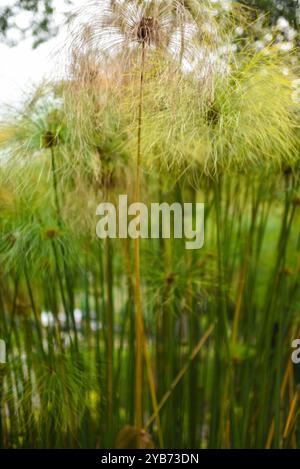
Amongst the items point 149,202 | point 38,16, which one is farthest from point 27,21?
point 149,202

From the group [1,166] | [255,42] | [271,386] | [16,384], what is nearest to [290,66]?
[255,42]

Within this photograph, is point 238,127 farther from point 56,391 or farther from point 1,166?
point 56,391

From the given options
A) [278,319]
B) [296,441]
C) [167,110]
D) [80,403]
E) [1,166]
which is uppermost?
[167,110]

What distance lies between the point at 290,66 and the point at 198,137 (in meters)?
0.28

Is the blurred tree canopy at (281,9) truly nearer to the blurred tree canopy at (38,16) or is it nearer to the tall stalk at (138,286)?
the blurred tree canopy at (38,16)

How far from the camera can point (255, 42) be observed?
1518 millimetres

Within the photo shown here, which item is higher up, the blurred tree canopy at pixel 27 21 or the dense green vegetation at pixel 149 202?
the blurred tree canopy at pixel 27 21

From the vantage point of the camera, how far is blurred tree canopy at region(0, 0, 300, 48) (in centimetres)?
153

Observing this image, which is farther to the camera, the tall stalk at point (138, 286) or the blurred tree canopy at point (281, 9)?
the blurred tree canopy at point (281, 9)

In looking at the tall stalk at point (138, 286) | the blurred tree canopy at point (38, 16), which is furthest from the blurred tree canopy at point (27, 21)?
the tall stalk at point (138, 286)

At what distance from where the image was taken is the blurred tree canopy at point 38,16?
153cm

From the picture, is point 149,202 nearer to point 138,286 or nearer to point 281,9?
point 138,286

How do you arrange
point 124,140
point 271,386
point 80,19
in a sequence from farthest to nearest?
point 271,386, point 124,140, point 80,19

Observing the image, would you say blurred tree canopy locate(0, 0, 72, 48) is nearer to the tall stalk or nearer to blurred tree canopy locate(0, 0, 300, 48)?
blurred tree canopy locate(0, 0, 300, 48)
